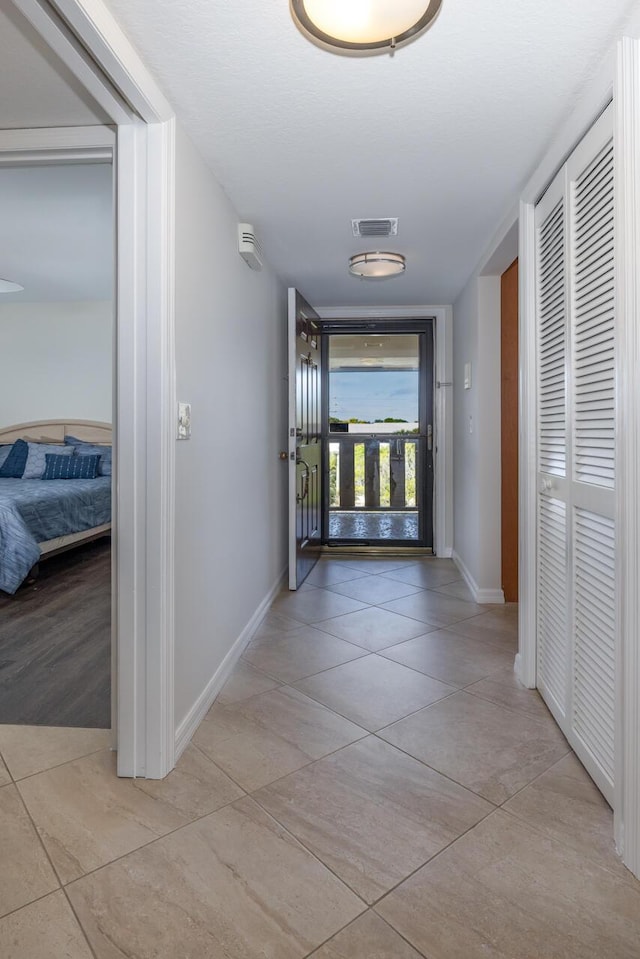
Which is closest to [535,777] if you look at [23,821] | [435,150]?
[23,821]

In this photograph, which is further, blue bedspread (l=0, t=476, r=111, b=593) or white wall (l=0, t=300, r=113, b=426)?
white wall (l=0, t=300, r=113, b=426)

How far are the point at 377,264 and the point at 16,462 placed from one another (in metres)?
3.90

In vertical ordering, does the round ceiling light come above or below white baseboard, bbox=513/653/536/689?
Answer: above

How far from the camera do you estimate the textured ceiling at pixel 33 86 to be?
1.42 metres

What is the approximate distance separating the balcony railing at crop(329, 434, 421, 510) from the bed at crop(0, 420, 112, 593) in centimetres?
218

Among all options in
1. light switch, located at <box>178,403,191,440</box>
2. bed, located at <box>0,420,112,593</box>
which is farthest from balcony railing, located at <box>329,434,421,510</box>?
light switch, located at <box>178,403,191,440</box>

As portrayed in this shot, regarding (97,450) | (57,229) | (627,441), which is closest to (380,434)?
(97,450)

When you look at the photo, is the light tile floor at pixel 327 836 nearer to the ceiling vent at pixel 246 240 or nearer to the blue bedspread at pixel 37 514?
the blue bedspread at pixel 37 514

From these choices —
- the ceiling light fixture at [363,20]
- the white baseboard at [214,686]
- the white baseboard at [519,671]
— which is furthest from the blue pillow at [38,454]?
the ceiling light fixture at [363,20]

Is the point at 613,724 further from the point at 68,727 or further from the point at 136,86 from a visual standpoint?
the point at 136,86

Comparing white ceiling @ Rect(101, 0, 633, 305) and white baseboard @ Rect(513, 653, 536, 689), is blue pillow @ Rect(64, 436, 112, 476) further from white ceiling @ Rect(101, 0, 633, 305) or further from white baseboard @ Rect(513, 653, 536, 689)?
white baseboard @ Rect(513, 653, 536, 689)

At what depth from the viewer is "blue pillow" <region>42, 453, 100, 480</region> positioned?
506cm

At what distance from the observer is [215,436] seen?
7.35 ft

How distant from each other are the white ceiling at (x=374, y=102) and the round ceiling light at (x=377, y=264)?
16.7 inches
